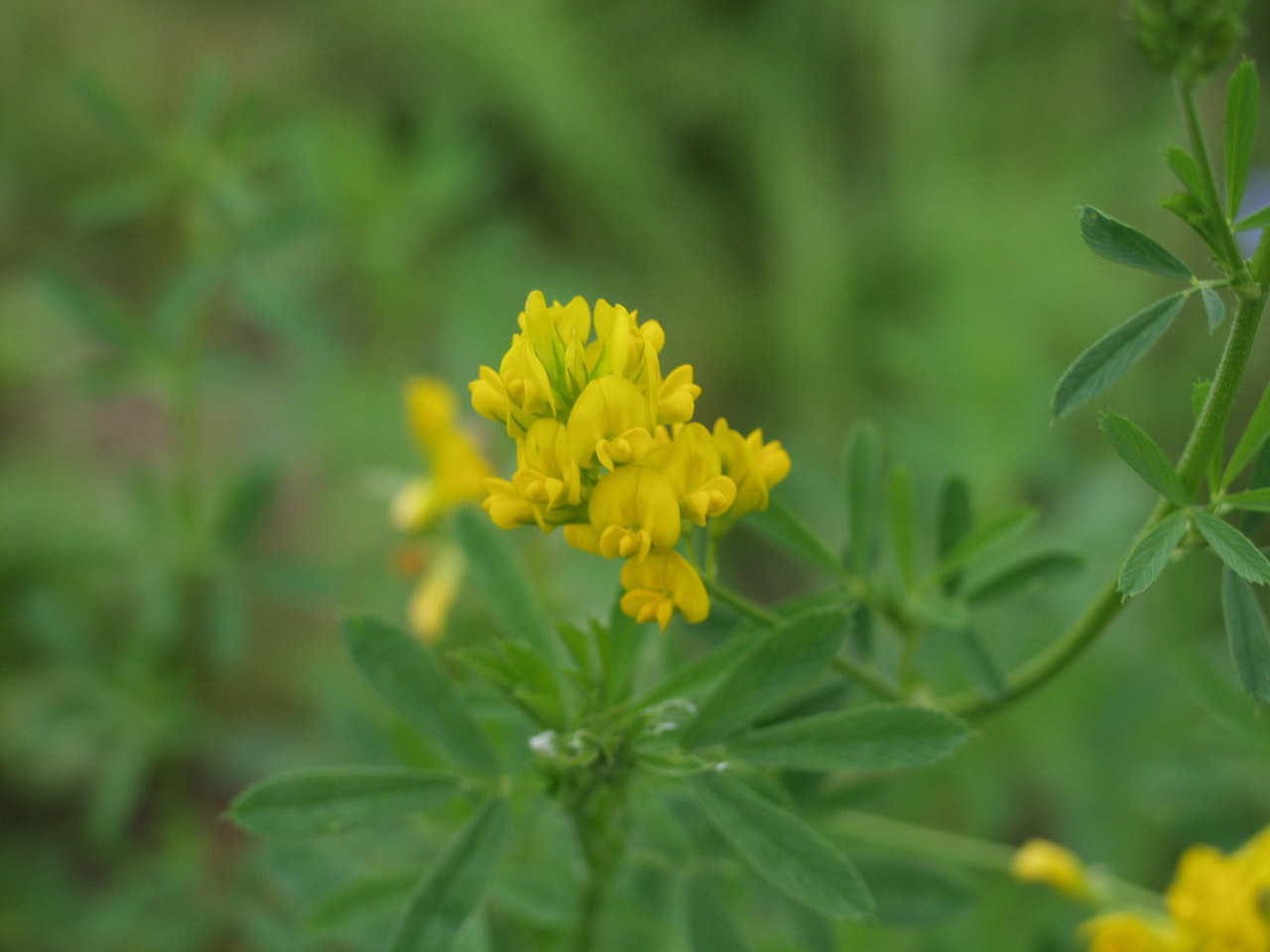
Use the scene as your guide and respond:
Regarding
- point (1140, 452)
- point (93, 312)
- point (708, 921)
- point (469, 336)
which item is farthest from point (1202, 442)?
point (93, 312)

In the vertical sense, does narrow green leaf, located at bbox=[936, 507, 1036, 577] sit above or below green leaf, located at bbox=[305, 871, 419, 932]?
above

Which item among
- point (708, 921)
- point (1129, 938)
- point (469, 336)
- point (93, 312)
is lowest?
point (1129, 938)

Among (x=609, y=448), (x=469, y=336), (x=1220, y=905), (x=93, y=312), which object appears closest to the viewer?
(x=609, y=448)

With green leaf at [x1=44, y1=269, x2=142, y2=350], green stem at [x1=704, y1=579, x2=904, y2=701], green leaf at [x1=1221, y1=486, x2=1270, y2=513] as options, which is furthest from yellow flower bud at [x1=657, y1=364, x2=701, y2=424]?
green leaf at [x1=44, y1=269, x2=142, y2=350]

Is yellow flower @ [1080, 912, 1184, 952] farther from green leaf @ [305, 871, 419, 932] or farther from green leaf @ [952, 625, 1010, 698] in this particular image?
green leaf @ [305, 871, 419, 932]

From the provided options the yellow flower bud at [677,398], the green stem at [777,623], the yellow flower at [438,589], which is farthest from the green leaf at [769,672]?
the yellow flower at [438,589]

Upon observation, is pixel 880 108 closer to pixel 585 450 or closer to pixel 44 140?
pixel 44 140

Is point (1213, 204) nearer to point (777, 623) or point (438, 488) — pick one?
point (777, 623)

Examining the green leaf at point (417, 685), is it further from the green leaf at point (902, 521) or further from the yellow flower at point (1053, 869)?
the yellow flower at point (1053, 869)
